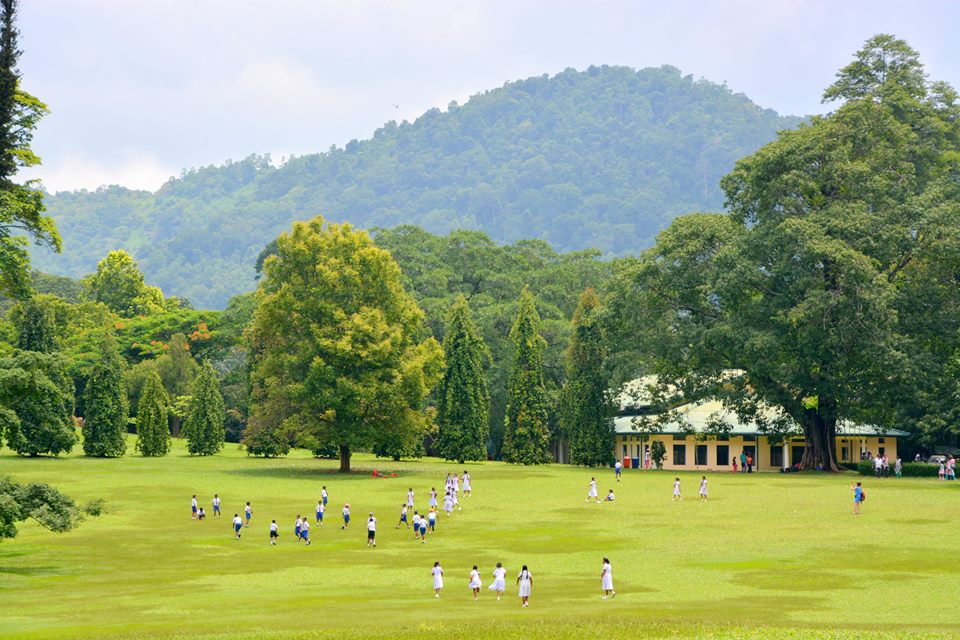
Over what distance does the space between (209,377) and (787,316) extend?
47.1 metres

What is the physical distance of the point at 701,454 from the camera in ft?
294

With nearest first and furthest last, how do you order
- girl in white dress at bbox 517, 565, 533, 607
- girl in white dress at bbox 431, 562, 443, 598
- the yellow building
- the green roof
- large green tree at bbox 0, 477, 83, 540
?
1. girl in white dress at bbox 517, 565, 533, 607
2. girl in white dress at bbox 431, 562, 443, 598
3. large green tree at bbox 0, 477, 83, 540
4. the green roof
5. the yellow building

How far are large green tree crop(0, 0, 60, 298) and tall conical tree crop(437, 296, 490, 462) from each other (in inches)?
1835

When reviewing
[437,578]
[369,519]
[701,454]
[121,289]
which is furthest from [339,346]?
[121,289]

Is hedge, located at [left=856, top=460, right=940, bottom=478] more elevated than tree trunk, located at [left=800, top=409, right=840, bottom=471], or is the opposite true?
tree trunk, located at [left=800, top=409, right=840, bottom=471]

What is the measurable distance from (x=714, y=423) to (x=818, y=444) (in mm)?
7277

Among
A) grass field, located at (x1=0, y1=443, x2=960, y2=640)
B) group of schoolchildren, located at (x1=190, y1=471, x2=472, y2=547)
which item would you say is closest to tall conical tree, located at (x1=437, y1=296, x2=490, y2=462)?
grass field, located at (x1=0, y1=443, x2=960, y2=640)

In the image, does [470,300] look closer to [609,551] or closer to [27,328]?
[27,328]

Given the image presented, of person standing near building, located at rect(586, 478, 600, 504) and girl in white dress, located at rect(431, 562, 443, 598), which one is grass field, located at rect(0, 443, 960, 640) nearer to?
girl in white dress, located at rect(431, 562, 443, 598)

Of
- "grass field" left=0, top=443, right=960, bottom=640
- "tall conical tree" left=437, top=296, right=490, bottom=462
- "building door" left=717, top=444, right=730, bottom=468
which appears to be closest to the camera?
"grass field" left=0, top=443, right=960, bottom=640

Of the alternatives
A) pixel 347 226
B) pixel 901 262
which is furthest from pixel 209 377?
pixel 901 262

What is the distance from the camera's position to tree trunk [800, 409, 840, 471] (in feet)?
258

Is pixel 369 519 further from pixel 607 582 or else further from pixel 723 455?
pixel 723 455

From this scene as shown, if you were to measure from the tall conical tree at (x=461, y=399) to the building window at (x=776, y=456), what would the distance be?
74.5ft
